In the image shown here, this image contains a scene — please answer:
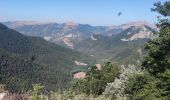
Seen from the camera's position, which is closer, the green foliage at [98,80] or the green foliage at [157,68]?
the green foliage at [157,68]

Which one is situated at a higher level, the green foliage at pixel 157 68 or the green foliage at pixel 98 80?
the green foliage at pixel 157 68

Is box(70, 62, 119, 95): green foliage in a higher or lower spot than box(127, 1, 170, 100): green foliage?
lower

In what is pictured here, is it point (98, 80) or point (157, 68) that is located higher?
point (157, 68)

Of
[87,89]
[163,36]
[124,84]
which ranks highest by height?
[163,36]

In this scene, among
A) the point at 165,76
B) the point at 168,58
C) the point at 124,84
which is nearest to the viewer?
the point at 165,76

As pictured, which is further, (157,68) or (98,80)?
(98,80)

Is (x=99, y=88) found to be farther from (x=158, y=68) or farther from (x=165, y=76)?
(x=165, y=76)

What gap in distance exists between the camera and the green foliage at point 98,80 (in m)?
84.0

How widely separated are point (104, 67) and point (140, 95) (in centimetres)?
5108

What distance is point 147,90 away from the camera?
40.1 metres

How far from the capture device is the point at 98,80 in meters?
86.4

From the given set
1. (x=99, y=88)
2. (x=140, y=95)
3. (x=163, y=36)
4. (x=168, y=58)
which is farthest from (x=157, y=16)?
(x=99, y=88)

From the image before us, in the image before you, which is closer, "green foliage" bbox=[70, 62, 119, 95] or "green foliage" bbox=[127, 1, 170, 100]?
"green foliage" bbox=[127, 1, 170, 100]

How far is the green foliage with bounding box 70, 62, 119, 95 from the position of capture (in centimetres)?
8400
